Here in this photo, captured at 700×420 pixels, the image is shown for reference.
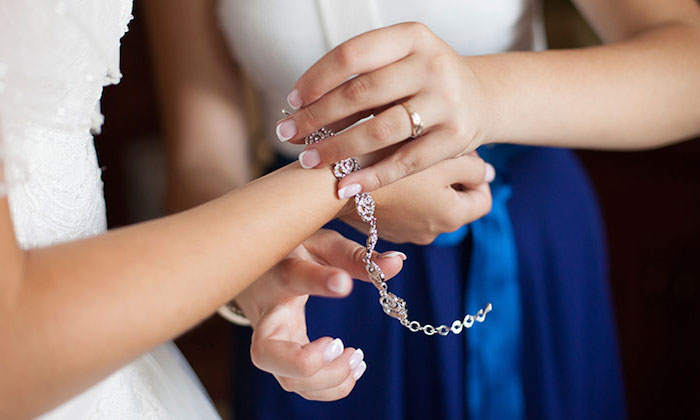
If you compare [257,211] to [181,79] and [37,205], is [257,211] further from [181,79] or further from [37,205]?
[181,79]

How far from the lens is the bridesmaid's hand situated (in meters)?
0.51

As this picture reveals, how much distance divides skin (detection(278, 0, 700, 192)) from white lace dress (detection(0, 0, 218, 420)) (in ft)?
0.57

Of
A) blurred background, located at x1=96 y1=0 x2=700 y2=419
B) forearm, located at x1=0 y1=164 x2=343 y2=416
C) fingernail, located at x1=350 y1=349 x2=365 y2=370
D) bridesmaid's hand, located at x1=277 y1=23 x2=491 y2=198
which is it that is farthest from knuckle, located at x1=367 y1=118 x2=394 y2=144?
blurred background, located at x1=96 y1=0 x2=700 y2=419

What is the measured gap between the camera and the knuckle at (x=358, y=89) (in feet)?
1.69

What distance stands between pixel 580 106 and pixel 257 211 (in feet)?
1.30

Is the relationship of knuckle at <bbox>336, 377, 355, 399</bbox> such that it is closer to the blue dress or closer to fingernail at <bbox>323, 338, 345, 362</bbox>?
fingernail at <bbox>323, 338, 345, 362</bbox>

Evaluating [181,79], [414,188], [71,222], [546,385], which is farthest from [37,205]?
[546,385]

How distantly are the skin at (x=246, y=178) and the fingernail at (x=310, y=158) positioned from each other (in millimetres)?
62

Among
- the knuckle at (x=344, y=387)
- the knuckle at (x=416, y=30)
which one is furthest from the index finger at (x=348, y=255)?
the knuckle at (x=416, y=30)

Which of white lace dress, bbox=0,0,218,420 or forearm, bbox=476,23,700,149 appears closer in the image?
white lace dress, bbox=0,0,218,420

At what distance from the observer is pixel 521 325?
0.79 meters

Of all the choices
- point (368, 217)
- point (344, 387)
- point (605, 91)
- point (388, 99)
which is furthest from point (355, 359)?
point (605, 91)

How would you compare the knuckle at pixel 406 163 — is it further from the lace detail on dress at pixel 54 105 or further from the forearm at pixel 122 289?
the lace detail on dress at pixel 54 105

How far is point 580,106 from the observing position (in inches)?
26.1
